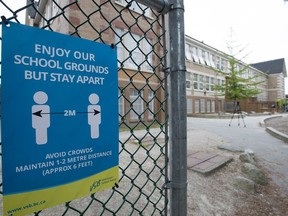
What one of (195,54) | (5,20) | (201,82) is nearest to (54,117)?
(5,20)

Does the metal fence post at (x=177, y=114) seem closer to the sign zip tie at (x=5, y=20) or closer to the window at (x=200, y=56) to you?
the sign zip tie at (x=5, y=20)

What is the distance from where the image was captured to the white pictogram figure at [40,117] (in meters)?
0.79

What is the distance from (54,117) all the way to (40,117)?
5cm

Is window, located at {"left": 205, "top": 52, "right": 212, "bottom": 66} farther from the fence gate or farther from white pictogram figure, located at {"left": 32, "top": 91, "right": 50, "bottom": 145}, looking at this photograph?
white pictogram figure, located at {"left": 32, "top": 91, "right": 50, "bottom": 145}

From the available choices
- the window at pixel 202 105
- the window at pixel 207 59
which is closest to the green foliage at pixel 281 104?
the window at pixel 207 59

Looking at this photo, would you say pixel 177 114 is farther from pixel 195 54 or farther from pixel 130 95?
pixel 195 54

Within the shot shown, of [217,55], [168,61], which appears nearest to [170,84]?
[168,61]

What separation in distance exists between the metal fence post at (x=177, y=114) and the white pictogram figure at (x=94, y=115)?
0.43 m

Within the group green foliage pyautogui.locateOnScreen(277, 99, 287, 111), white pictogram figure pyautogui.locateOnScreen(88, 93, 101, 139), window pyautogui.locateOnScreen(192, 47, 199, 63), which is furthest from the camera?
green foliage pyautogui.locateOnScreen(277, 99, 287, 111)

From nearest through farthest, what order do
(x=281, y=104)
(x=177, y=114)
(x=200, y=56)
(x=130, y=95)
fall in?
1. (x=177, y=114)
2. (x=130, y=95)
3. (x=200, y=56)
4. (x=281, y=104)

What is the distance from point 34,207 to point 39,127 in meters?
0.31

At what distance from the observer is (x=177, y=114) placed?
3.81 feet

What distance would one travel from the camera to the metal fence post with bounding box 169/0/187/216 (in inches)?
45.8

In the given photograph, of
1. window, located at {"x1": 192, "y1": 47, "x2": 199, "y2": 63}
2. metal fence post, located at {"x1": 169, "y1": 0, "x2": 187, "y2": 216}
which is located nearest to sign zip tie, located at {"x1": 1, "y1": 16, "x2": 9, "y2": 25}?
metal fence post, located at {"x1": 169, "y1": 0, "x2": 187, "y2": 216}
